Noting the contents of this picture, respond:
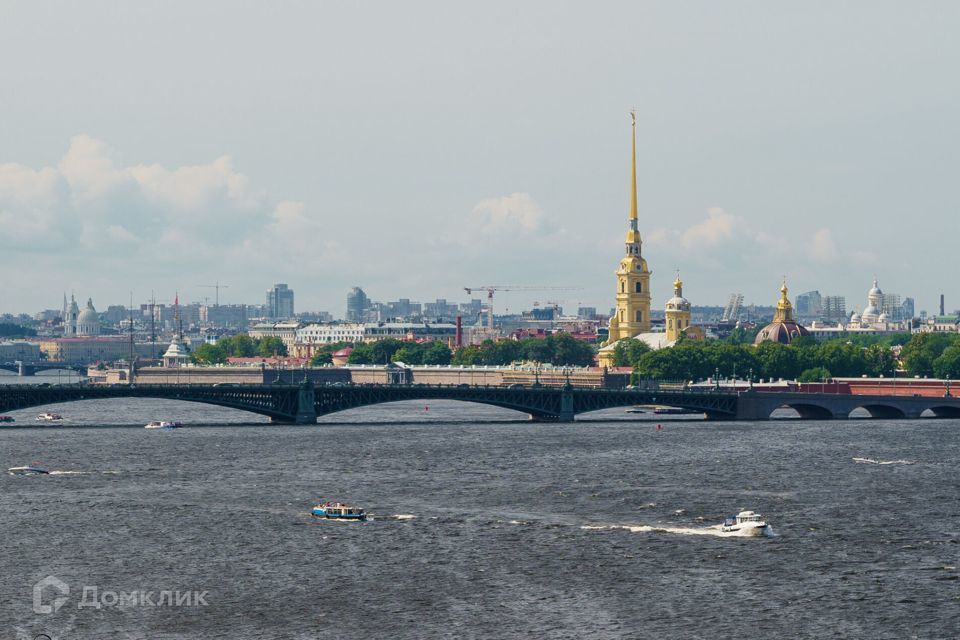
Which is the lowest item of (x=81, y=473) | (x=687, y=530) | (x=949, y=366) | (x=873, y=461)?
(x=687, y=530)

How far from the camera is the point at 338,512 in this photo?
79.1 m

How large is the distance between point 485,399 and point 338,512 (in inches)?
2234

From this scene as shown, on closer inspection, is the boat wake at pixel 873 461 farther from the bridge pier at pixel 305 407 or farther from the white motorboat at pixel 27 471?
the bridge pier at pixel 305 407

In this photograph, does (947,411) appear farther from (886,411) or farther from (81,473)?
(81,473)

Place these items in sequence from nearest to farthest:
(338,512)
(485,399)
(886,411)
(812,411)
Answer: (338,512) → (485,399) → (886,411) → (812,411)

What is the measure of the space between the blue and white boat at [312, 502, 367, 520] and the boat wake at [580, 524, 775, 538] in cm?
857

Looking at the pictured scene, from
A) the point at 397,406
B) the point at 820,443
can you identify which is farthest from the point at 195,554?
the point at 397,406

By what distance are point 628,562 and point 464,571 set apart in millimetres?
5446

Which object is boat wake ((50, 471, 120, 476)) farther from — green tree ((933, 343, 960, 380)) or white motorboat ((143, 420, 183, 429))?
green tree ((933, 343, 960, 380))

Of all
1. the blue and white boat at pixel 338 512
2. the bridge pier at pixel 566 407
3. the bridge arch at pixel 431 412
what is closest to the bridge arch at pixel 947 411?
the bridge pier at pixel 566 407

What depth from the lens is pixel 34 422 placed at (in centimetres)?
15188

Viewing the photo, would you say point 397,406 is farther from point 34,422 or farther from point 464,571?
point 464,571

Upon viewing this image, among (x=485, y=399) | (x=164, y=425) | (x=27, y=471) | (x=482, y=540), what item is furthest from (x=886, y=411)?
(x=482, y=540)

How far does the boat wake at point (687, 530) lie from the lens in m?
74.0
